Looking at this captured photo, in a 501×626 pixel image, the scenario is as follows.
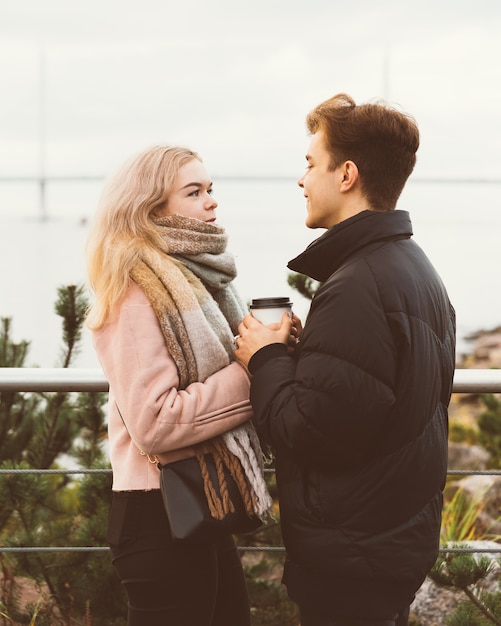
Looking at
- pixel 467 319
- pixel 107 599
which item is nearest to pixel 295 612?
pixel 107 599

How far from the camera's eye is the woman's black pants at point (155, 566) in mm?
1821

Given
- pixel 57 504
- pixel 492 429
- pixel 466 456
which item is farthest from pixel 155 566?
pixel 466 456

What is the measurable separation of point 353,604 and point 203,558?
380mm

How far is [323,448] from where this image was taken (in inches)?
63.0

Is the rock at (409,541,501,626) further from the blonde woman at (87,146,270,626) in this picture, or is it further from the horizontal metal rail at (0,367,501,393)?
the blonde woman at (87,146,270,626)

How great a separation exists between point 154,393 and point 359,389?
44 centimetres

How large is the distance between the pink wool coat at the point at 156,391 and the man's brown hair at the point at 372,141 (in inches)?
19.7

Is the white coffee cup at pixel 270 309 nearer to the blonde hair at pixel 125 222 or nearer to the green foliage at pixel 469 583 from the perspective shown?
the blonde hair at pixel 125 222

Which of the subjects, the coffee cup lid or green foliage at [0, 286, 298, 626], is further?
green foliage at [0, 286, 298, 626]

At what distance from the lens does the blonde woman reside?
1753 mm

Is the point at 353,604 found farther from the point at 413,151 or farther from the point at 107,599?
the point at 107,599

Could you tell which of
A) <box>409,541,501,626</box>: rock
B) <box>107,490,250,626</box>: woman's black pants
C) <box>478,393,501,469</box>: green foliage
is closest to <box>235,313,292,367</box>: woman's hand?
<box>107,490,250,626</box>: woman's black pants

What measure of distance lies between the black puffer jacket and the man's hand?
1.1 inches

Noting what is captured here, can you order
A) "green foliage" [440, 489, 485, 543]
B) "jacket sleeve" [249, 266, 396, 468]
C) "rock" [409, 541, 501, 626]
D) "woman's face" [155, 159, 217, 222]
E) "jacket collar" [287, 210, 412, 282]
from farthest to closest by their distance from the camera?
"green foliage" [440, 489, 485, 543] → "rock" [409, 541, 501, 626] → "woman's face" [155, 159, 217, 222] → "jacket collar" [287, 210, 412, 282] → "jacket sleeve" [249, 266, 396, 468]
